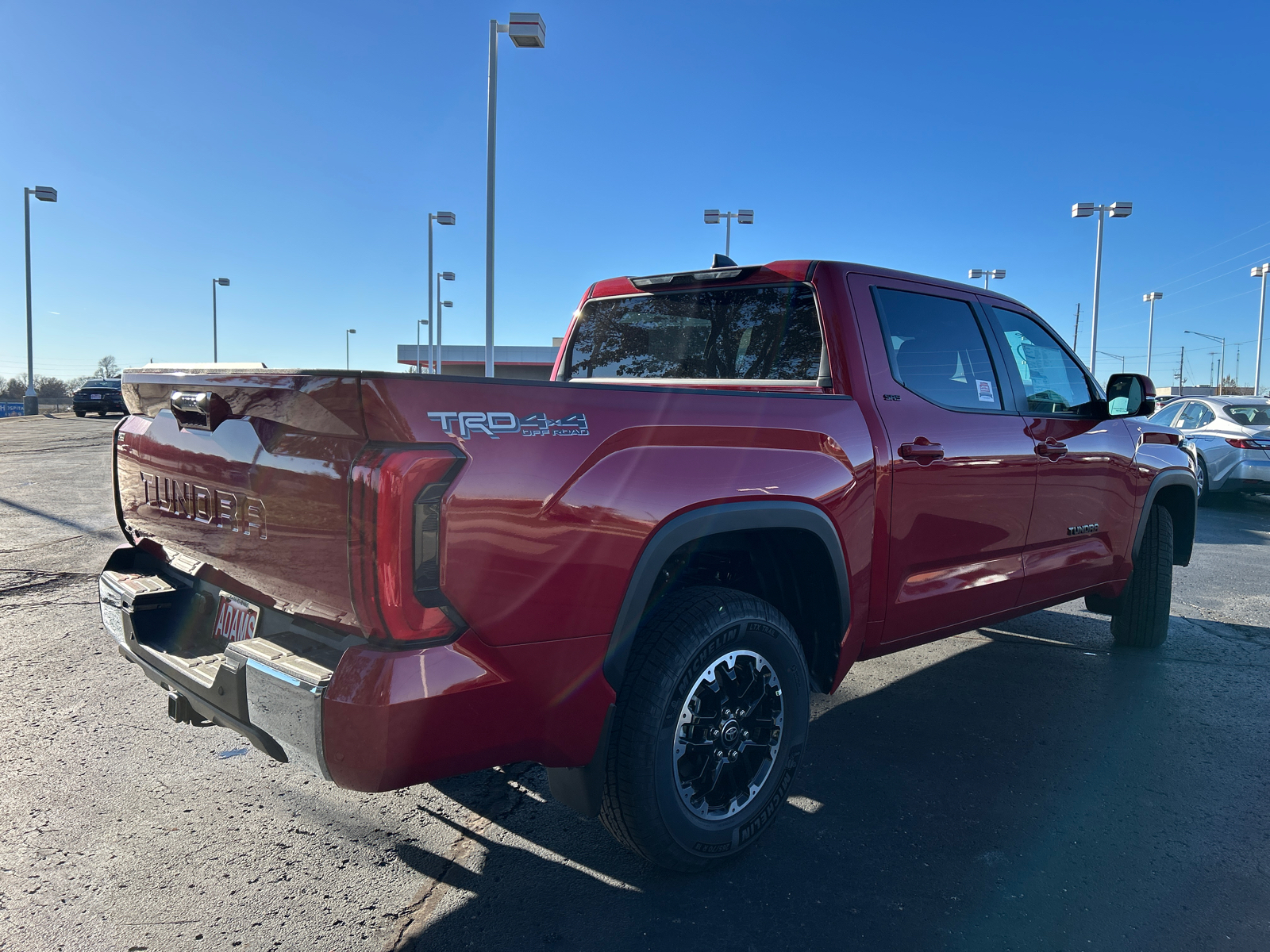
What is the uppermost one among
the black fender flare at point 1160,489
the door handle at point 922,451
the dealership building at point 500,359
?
the dealership building at point 500,359

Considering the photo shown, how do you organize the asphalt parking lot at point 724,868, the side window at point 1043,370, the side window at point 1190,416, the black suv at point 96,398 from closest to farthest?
the asphalt parking lot at point 724,868 → the side window at point 1043,370 → the side window at point 1190,416 → the black suv at point 96,398

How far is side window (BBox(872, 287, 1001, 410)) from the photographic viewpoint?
3.36 m

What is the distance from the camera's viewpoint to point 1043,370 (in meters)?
4.12

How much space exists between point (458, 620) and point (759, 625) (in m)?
1.05

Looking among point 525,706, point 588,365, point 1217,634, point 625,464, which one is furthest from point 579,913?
point 1217,634

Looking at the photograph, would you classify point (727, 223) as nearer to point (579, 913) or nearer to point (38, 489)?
point (38, 489)

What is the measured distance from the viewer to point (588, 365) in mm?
4188

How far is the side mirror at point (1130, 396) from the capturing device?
4.19 m

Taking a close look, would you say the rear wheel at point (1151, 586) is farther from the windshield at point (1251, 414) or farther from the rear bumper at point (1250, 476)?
the windshield at point (1251, 414)

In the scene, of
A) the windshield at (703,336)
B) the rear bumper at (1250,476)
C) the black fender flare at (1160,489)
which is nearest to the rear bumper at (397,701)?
the windshield at (703,336)

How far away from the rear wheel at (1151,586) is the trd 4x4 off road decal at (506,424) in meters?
4.14

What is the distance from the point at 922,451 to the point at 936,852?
1.41 meters

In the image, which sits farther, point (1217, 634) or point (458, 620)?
point (1217, 634)

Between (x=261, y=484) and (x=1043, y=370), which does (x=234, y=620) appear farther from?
(x=1043, y=370)
